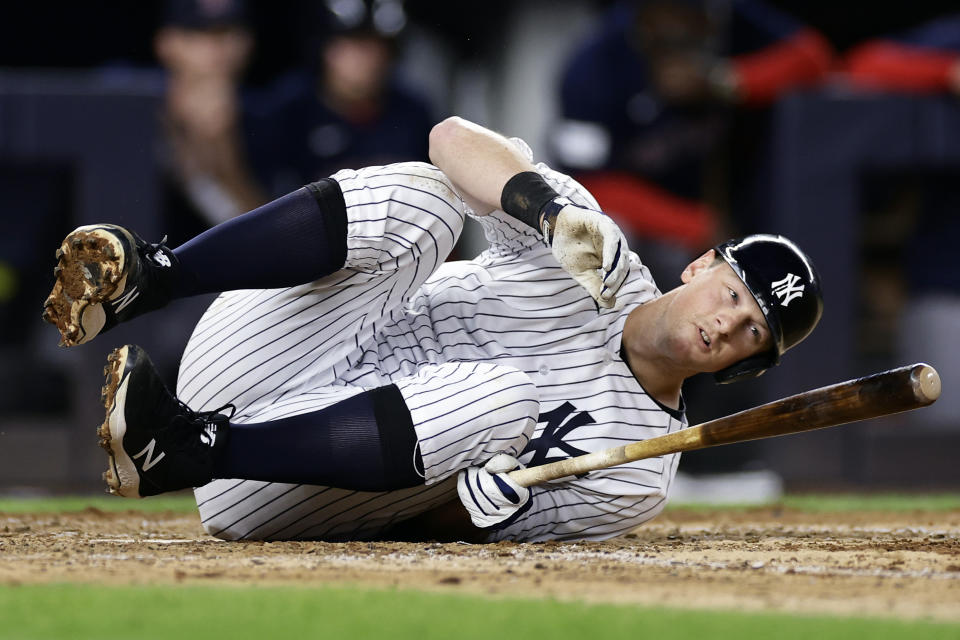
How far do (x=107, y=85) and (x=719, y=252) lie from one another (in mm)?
3127

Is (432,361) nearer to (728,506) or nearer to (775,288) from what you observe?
(775,288)

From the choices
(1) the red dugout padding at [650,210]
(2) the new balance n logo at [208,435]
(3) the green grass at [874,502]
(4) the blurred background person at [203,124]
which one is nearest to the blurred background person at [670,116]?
(1) the red dugout padding at [650,210]

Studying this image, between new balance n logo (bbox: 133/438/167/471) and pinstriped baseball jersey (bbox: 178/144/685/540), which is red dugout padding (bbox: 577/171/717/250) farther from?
new balance n logo (bbox: 133/438/167/471)

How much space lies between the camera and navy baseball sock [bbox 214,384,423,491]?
2.06 metres

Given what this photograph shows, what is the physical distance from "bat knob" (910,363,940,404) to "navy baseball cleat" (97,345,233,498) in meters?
1.09

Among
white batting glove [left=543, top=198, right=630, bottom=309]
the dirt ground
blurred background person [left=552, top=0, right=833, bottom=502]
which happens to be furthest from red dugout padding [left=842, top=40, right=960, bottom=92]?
white batting glove [left=543, top=198, right=630, bottom=309]

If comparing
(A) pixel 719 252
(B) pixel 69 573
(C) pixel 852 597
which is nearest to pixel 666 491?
(A) pixel 719 252

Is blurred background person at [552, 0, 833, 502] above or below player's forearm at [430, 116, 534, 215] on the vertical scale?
above

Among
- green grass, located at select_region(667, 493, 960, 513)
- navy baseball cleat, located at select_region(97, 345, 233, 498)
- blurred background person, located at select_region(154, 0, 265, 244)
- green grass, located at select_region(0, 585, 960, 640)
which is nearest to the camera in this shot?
green grass, located at select_region(0, 585, 960, 640)

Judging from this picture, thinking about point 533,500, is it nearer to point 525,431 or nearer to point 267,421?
point 525,431

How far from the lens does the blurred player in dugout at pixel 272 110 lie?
4.84 metres

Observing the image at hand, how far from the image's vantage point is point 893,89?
16.4ft

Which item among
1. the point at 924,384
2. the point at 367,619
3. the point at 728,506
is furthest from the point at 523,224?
the point at 728,506

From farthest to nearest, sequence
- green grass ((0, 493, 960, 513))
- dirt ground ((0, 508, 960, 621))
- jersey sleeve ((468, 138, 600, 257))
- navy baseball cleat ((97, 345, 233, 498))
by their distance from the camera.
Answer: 1. green grass ((0, 493, 960, 513))
2. jersey sleeve ((468, 138, 600, 257))
3. navy baseball cleat ((97, 345, 233, 498))
4. dirt ground ((0, 508, 960, 621))
